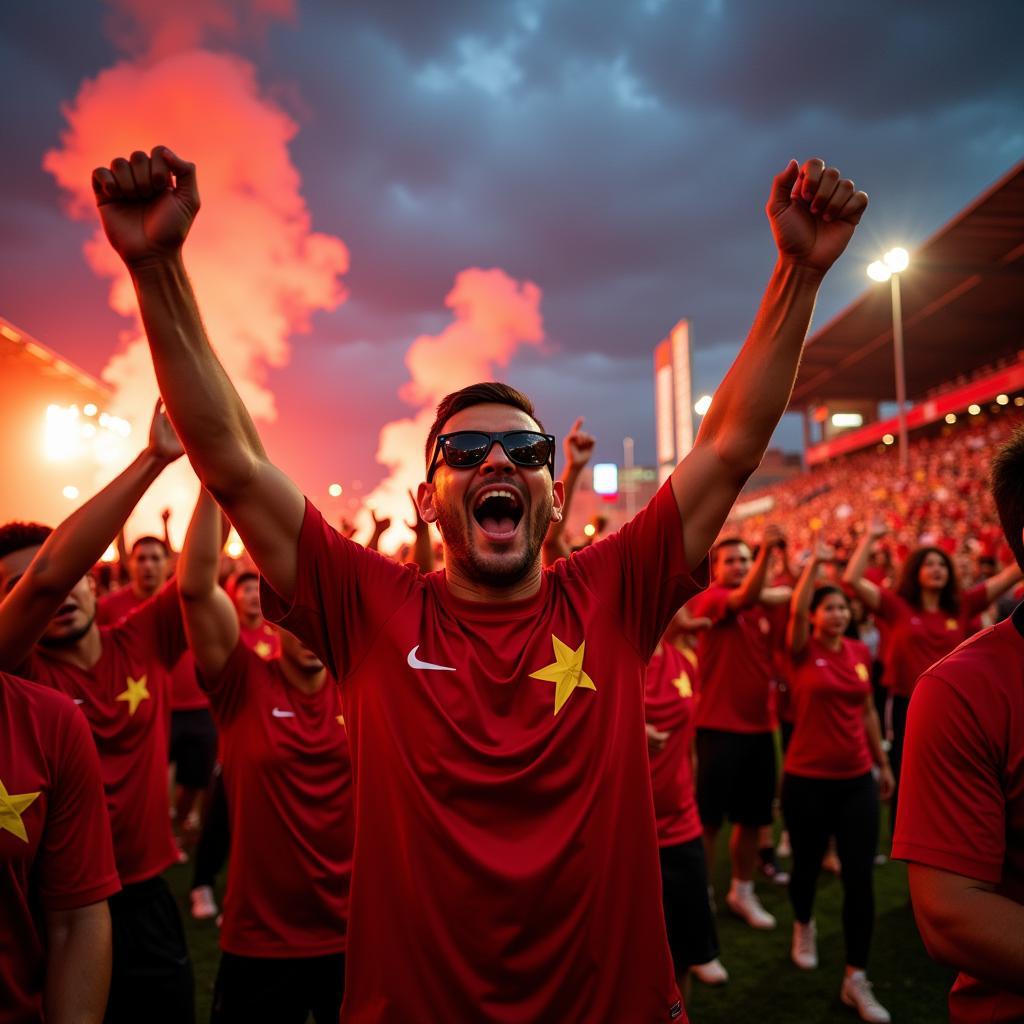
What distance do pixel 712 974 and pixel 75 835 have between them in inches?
147

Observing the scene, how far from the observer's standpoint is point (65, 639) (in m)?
3.09

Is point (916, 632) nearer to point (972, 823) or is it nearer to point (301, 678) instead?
point (301, 678)

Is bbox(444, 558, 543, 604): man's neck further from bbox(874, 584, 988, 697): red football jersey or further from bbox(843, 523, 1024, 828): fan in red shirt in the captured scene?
bbox(874, 584, 988, 697): red football jersey

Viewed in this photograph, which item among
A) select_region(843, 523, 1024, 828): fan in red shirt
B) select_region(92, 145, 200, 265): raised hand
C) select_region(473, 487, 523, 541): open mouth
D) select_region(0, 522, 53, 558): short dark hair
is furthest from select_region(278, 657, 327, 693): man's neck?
select_region(843, 523, 1024, 828): fan in red shirt

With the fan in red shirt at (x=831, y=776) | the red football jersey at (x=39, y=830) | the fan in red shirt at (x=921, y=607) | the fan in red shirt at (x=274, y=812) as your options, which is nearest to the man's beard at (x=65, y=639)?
the fan in red shirt at (x=274, y=812)

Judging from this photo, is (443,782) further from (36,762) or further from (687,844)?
(687,844)

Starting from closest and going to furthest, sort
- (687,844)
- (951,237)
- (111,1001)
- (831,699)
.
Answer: (111,1001), (687,844), (831,699), (951,237)

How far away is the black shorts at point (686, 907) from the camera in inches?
145

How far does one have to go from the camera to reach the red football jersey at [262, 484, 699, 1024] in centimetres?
172

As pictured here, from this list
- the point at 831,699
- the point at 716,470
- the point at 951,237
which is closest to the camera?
the point at 716,470

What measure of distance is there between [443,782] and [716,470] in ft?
3.17

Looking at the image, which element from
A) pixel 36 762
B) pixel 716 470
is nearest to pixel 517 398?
pixel 716 470

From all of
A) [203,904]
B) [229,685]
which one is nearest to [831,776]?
[229,685]

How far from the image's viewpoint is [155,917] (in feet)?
10.0
